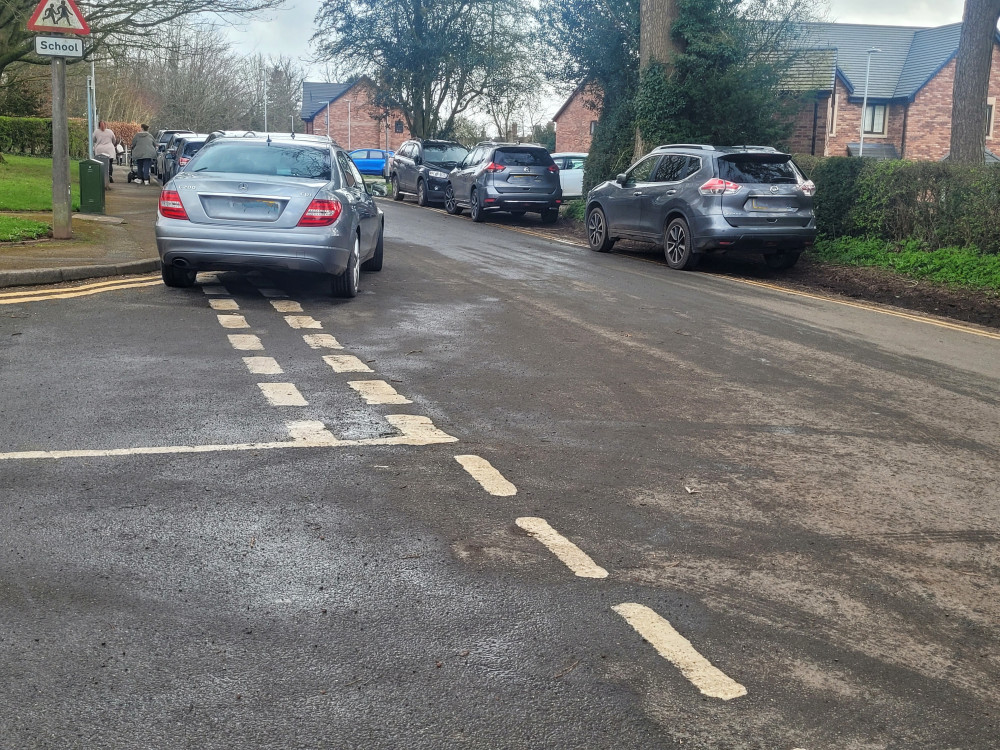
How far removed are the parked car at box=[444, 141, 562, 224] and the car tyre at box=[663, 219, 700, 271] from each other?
26.6 ft

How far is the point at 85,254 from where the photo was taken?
13422 mm

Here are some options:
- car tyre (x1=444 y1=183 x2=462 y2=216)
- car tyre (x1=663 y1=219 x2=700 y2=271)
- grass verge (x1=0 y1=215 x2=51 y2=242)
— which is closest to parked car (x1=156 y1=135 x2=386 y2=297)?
grass verge (x1=0 y1=215 x2=51 y2=242)

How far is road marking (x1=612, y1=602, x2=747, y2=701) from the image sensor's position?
3570 mm

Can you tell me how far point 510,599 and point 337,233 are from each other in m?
A: 7.53

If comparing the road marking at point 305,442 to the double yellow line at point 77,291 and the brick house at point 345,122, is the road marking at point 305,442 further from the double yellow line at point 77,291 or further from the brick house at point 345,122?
the brick house at point 345,122

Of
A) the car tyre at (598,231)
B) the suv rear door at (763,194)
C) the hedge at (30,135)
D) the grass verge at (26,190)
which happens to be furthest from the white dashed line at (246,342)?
the hedge at (30,135)

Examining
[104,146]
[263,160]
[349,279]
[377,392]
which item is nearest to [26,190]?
[104,146]

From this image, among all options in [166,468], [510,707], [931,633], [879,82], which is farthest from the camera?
[879,82]

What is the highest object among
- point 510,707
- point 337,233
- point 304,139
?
point 304,139

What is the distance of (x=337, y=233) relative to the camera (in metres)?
11.2

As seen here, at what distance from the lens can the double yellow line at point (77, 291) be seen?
10.9 metres

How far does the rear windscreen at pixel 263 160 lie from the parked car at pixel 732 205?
20.5 feet

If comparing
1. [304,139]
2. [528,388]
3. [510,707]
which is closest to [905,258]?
[304,139]

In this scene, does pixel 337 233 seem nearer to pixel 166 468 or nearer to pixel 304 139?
pixel 304 139
